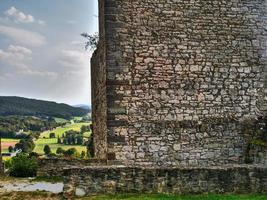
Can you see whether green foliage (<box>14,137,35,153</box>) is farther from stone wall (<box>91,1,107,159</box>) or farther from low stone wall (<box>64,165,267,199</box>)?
low stone wall (<box>64,165,267,199</box>)

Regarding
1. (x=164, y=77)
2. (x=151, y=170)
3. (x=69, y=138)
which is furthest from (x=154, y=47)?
(x=69, y=138)

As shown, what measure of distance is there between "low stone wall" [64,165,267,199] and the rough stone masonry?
8.64 feet

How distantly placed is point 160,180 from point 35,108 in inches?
2327

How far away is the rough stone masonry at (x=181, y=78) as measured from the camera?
13914 millimetres

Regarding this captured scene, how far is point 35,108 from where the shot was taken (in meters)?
→ 68.3

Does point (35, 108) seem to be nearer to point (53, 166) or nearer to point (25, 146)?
point (25, 146)

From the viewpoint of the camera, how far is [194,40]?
14.6 metres

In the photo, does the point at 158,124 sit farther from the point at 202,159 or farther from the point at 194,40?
the point at 194,40

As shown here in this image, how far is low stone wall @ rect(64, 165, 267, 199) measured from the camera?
36.1 feet

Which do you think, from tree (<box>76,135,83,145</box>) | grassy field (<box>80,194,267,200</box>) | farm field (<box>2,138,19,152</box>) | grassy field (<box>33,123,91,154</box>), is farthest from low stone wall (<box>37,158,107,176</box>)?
tree (<box>76,135,83,145</box>)

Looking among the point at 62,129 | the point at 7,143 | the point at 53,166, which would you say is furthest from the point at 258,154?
the point at 62,129

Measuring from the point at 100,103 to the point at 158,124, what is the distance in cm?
303

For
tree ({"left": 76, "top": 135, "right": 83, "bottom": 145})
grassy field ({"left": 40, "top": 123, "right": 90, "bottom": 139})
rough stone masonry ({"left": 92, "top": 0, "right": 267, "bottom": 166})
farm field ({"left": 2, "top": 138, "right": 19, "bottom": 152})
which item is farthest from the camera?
grassy field ({"left": 40, "top": 123, "right": 90, "bottom": 139})

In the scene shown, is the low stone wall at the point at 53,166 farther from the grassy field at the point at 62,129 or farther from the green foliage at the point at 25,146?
the grassy field at the point at 62,129
